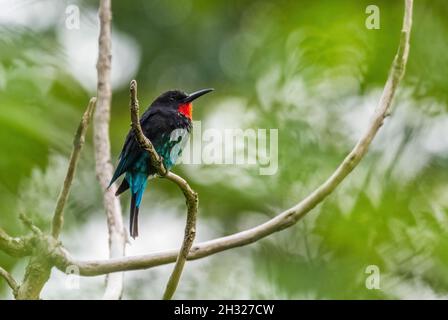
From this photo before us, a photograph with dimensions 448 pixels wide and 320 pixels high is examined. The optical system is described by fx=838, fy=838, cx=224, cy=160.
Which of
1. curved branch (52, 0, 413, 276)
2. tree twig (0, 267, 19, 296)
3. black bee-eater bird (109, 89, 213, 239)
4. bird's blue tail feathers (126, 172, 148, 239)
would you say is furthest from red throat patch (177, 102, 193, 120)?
tree twig (0, 267, 19, 296)

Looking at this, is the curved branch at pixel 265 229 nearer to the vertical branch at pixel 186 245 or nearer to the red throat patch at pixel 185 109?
the vertical branch at pixel 186 245

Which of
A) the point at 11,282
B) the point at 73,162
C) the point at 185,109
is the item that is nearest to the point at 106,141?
the point at 185,109

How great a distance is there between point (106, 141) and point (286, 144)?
1948 mm

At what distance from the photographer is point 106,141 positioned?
4.71 m

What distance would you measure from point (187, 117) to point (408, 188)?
1.62 metres

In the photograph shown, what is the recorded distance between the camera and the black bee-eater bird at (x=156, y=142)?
4.80m

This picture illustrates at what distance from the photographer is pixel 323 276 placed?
18.0 feet

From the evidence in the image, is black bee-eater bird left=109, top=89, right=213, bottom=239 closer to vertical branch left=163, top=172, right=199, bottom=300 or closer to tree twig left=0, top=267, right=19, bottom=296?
vertical branch left=163, top=172, right=199, bottom=300

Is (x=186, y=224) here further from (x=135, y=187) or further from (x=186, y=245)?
(x=135, y=187)

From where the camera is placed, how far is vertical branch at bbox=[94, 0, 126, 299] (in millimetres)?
4410

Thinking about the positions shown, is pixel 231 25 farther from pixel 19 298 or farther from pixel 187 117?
pixel 19 298

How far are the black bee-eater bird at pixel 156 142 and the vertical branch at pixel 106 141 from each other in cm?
8
